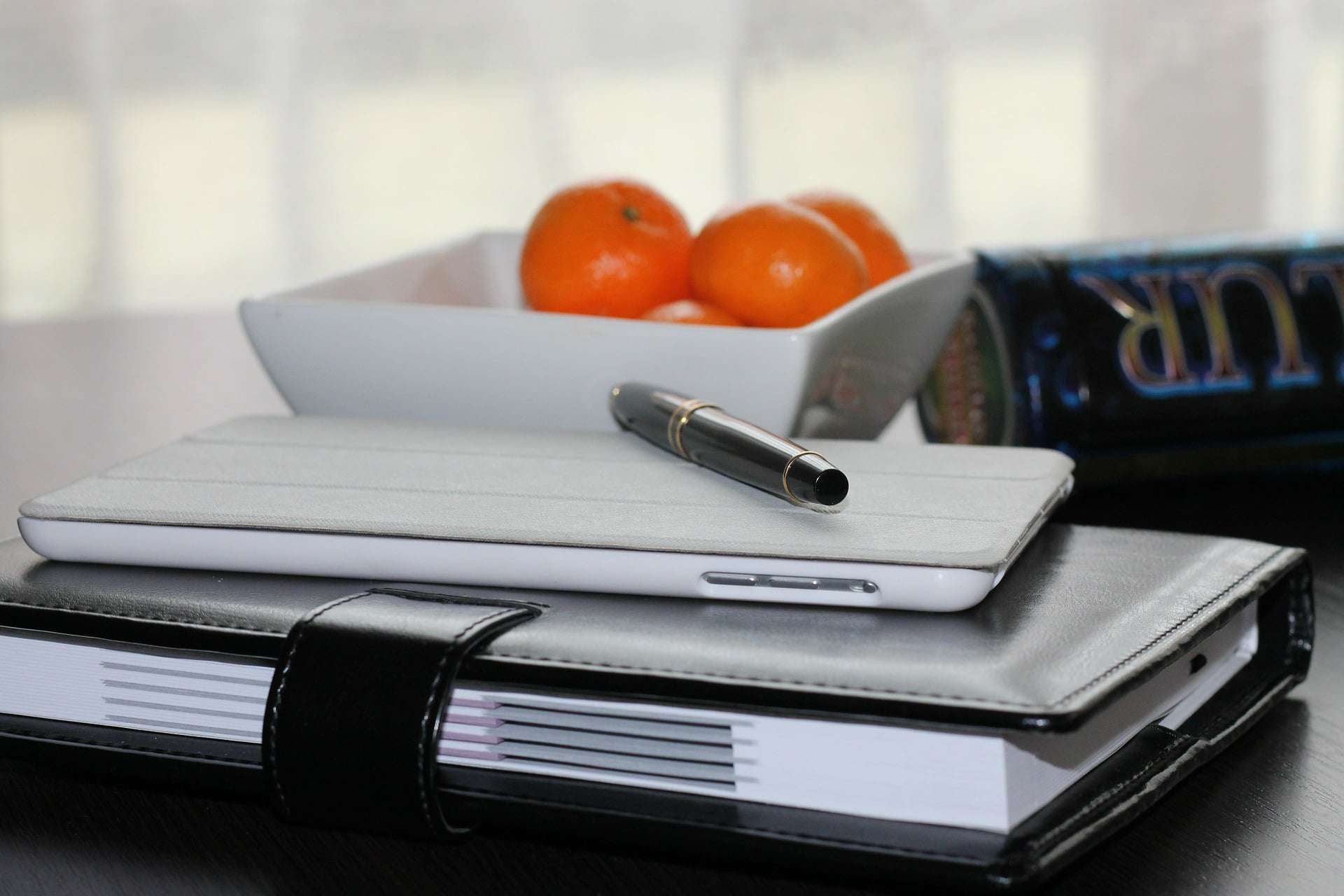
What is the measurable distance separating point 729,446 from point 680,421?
46 mm

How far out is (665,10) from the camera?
7.70 feet

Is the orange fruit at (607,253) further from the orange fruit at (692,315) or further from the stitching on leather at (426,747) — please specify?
the stitching on leather at (426,747)

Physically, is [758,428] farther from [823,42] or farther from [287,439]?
[823,42]

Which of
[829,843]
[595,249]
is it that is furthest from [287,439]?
[829,843]

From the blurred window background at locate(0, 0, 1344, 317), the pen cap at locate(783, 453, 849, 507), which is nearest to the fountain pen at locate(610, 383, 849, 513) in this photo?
the pen cap at locate(783, 453, 849, 507)

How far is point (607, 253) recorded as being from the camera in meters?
0.71

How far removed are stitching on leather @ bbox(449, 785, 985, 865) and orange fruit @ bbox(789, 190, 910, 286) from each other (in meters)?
0.43

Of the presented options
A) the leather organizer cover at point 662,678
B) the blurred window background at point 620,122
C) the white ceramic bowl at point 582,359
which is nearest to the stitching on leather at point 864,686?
the leather organizer cover at point 662,678

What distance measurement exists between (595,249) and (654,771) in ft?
1.21

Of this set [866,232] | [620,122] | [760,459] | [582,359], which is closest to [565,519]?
[760,459]

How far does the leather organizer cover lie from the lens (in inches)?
14.0

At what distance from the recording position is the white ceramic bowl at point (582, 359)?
2.09ft

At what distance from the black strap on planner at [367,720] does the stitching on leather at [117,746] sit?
21mm

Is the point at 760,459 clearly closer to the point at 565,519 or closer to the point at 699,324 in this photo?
the point at 565,519
